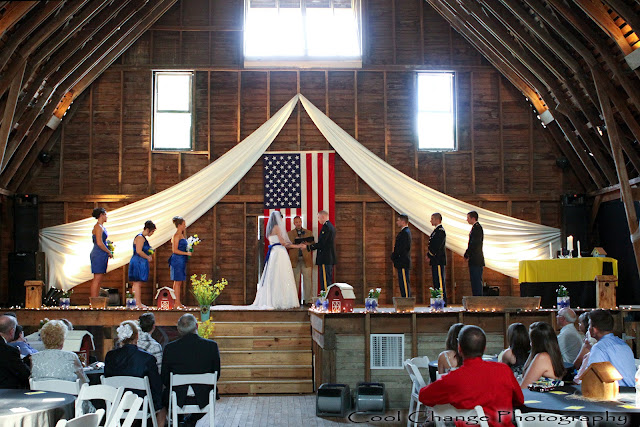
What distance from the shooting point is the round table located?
462cm

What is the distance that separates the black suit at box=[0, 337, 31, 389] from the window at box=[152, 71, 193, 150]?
9111mm

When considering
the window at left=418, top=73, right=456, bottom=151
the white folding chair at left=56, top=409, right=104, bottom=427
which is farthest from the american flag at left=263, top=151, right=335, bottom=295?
the white folding chair at left=56, top=409, right=104, bottom=427

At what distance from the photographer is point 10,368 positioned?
603 centimetres

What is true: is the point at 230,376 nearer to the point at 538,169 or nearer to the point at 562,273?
the point at 562,273

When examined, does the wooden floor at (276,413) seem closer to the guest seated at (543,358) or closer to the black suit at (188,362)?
the black suit at (188,362)

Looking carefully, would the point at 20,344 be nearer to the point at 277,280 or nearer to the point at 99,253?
the point at 277,280

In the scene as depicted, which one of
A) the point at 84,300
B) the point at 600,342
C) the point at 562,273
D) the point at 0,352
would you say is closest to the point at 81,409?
the point at 0,352

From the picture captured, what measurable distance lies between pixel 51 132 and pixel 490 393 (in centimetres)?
1206

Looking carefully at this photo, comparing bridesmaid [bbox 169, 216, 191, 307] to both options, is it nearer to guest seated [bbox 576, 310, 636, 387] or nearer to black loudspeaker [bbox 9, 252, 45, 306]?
black loudspeaker [bbox 9, 252, 45, 306]

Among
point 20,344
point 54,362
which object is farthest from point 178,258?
point 54,362

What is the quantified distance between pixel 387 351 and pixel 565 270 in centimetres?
383

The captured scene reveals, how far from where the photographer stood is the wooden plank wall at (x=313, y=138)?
47.8ft

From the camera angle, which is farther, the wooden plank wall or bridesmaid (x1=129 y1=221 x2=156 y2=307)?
the wooden plank wall

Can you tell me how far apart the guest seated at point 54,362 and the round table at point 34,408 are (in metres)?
0.45
